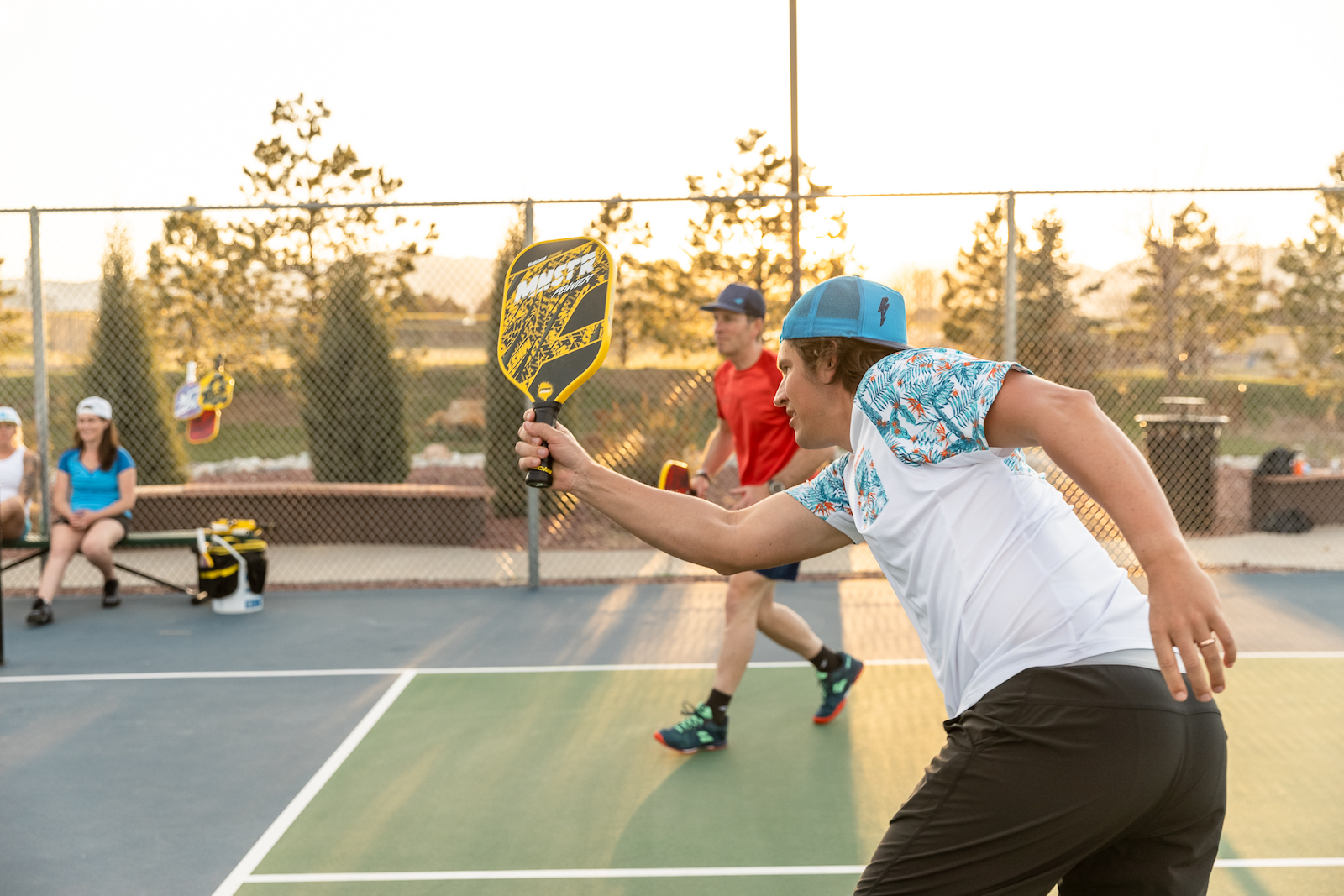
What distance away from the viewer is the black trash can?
9703 mm

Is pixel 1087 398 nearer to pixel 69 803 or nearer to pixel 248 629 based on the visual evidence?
pixel 69 803

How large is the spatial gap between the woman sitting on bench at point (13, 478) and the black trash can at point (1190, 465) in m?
9.30

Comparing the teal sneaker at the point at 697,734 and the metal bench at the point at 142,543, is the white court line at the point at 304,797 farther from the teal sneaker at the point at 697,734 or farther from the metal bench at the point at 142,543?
the metal bench at the point at 142,543

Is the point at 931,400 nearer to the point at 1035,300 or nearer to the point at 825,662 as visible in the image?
the point at 825,662

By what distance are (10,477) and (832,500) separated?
7142 millimetres

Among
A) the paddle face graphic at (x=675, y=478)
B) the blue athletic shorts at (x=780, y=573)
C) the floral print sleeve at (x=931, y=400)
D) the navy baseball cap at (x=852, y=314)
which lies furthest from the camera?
the paddle face graphic at (x=675, y=478)

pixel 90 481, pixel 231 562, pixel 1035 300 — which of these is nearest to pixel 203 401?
pixel 90 481

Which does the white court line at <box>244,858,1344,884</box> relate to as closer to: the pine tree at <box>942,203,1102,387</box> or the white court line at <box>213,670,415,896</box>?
the white court line at <box>213,670,415,896</box>

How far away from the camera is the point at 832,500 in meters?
2.07

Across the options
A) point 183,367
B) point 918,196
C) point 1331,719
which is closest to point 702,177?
point 918,196

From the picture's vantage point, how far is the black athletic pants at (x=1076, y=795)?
1.54m

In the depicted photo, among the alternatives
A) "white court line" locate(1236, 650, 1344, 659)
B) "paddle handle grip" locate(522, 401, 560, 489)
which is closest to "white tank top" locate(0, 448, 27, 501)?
"paddle handle grip" locate(522, 401, 560, 489)

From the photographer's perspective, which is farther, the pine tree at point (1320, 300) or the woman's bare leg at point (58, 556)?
the pine tree at point (1320, 300)

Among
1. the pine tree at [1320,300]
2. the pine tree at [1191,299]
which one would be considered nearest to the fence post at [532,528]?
the pine tree at [1191,299]
